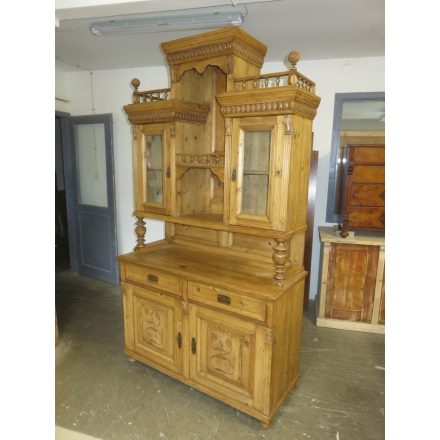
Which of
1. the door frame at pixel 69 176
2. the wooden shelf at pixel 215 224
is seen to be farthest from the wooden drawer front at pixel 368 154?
the door frame at pixel 69 176

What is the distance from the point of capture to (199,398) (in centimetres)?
219

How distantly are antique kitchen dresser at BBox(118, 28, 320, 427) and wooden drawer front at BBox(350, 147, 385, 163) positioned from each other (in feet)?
3.19

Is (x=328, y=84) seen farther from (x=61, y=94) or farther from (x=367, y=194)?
(x=61, y=94)

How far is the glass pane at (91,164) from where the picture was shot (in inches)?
159

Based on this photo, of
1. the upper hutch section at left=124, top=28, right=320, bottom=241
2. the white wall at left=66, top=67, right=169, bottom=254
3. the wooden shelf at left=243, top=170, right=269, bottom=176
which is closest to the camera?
the upper hutch section at left=124, top=28, right=320, bottom=241

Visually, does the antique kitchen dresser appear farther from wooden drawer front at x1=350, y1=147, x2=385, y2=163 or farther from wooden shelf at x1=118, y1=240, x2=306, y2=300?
wooden drawer front at x1=350, y1=147, x2=385, y2=163

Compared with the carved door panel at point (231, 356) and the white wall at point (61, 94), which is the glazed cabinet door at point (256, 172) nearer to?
the carved door panel at point (231, 356)

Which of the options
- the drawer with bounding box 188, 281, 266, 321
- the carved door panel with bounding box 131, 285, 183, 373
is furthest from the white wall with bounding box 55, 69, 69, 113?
the drawer with bounding box 188, 281, 266, 321

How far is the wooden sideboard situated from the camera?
2.89m

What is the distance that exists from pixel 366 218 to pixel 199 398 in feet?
6.61

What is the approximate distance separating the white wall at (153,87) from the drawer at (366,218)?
0.49 m

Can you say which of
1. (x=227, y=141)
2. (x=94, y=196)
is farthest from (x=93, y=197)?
(x=227, y=141)
